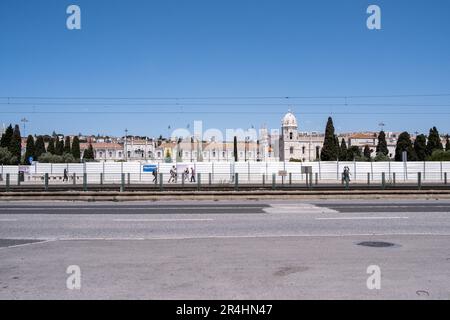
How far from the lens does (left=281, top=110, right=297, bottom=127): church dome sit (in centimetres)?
16355

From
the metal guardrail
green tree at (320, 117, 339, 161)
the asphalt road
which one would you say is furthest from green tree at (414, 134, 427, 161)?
the asphalt road

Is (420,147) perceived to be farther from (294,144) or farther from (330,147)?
(294,144)

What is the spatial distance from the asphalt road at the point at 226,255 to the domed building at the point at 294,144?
14577cm

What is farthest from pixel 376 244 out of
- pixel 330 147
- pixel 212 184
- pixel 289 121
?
pixel 289 121

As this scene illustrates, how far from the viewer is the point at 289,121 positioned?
538 ft

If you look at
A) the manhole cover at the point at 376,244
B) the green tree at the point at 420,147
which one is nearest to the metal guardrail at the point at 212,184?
the manhole cover at the point at 376,244

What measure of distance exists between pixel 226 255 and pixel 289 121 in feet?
512

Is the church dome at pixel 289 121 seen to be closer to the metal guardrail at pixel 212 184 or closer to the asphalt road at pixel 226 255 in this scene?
the metal guardrail at pixel 212 184

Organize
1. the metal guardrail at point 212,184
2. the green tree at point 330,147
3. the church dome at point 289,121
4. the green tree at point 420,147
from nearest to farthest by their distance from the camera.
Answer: the metal guardrail at point 212,184 → the green tree at point 330,147 → the green tree at point 420,147 → the church dome at point 289,121

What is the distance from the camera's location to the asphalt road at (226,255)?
7227 mm

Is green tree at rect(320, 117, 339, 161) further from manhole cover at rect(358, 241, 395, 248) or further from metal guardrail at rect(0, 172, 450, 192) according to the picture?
manhole cover at rect(358, 241, 395, 248)

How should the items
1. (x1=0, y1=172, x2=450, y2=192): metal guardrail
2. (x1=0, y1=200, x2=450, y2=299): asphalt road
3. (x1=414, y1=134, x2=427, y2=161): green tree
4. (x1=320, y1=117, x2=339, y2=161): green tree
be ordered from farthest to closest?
(x1=414, y1=134, x2=427, y2=161): green tree
(x1=320, y1=117, x2=339, y2=161): green tree
(x1=0, y1=172, x2=450, y2=192): metal guardrail
(x1=0, y1=200, x2=450, y2=299): asphalt road
